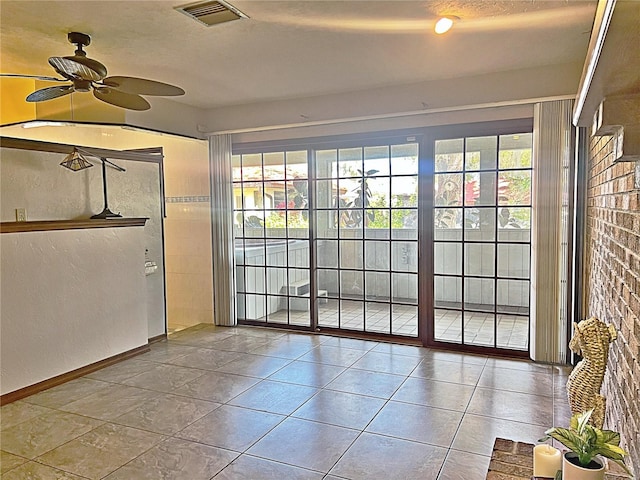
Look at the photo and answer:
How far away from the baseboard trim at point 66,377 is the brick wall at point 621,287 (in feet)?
13.4

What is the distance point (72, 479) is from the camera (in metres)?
2.59

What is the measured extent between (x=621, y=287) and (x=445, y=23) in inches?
80.2

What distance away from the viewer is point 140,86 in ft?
9.82

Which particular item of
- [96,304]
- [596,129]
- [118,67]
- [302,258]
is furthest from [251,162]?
[596,129]

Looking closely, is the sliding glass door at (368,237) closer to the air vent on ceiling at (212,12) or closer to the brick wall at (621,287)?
the brick wall at (621,287)

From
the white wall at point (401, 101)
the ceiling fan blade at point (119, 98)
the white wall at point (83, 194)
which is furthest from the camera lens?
the white wall at point (401, 101)

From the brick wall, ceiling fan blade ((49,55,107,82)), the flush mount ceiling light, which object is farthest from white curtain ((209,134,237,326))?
the brick wall

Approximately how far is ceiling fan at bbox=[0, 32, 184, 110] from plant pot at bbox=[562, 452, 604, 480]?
9.33ft

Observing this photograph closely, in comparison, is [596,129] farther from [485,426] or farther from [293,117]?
[293,117]

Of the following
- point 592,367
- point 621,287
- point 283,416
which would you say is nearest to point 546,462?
point 592,367

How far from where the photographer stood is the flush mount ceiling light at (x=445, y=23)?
10.0ft

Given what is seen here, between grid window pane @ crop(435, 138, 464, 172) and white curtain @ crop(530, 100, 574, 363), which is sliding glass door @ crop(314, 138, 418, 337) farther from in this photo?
white curtain @ crop(530, 100, 574, 363)

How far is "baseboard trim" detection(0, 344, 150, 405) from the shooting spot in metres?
3.67

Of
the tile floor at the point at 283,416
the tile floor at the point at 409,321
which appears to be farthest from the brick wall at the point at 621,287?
the tile floor at the point at 409,321
